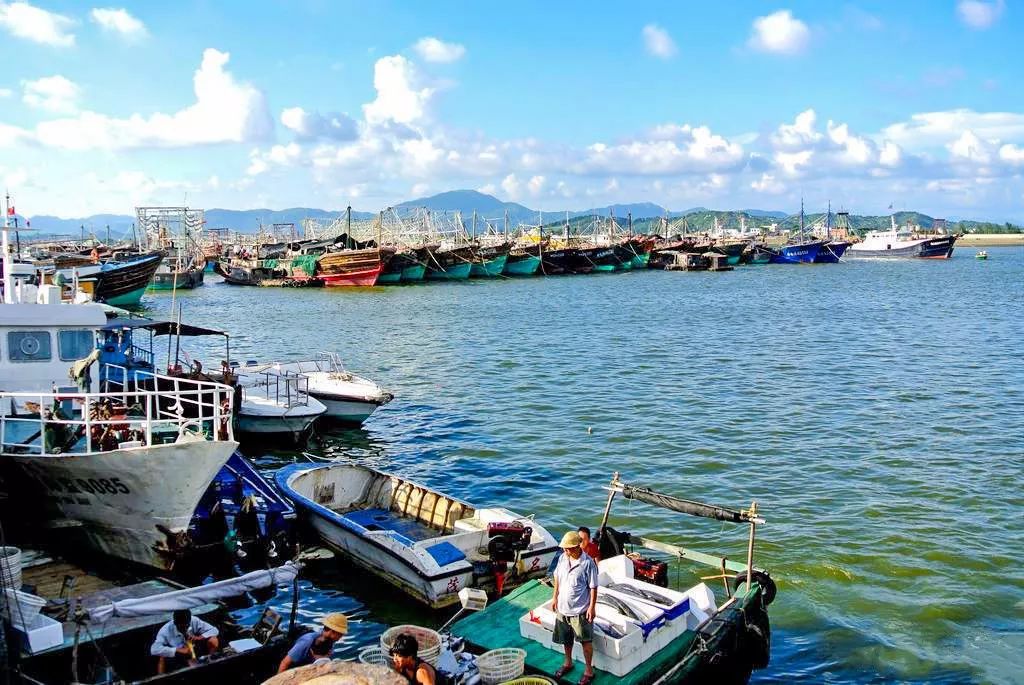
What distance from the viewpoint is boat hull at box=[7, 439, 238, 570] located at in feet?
38.5

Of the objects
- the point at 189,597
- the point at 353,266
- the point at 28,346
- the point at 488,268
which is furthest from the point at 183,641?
the point at 488,268

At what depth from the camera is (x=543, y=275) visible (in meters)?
88.3

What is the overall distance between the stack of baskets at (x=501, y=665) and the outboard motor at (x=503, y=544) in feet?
10.1

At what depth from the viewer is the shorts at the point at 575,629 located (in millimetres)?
8273

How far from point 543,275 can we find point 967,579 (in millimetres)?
Answer: 76239

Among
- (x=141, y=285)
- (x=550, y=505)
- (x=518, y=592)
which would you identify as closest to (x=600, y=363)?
(x=550, y=505)

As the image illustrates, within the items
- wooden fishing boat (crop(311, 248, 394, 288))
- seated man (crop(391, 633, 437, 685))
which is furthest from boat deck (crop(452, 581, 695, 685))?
wooden fishing boat (crop(311, 248, 394, 288))

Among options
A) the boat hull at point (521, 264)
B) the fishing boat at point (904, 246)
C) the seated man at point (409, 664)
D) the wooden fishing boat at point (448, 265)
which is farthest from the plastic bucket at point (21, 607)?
the fishing boat at point (904, 246)

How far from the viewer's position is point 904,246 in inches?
4791

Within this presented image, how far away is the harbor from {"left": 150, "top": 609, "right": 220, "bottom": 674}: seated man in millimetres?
2038

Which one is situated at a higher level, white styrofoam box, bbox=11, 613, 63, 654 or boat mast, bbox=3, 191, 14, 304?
boat mast, bbox=3, 191, 14, 304

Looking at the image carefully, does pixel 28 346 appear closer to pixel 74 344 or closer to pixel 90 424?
pixel 74 344

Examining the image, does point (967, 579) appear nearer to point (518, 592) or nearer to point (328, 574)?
point (518, 592)

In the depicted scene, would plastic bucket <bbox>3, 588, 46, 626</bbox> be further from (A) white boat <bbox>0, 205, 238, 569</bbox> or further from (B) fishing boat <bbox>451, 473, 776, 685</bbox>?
(B) fishing boat <bbox>451, 473, 776, 685</bbox>
